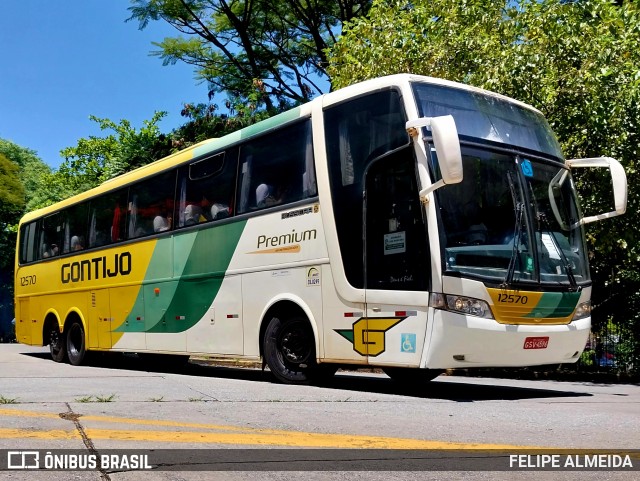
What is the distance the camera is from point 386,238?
8.71 m

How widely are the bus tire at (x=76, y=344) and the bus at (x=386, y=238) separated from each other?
13.3 feet

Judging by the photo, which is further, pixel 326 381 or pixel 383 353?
pixel 326 381

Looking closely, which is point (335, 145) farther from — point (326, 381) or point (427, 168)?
point (326, 381)

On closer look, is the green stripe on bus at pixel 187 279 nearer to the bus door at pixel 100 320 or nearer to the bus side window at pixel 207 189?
the bus side window at pixel 207 189

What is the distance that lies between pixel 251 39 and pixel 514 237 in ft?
72.7

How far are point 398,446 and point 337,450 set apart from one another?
0.49 m

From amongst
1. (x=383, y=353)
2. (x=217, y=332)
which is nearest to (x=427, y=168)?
(x=383, y=353)

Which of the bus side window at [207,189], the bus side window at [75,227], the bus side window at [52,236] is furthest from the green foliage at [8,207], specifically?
the bus side window at [207,189]

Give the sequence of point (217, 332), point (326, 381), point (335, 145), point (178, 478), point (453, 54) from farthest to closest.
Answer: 1. point (453, 54)
2. point (217, 332)
3. point (326, 381)
4. point (335, 145)
5. point (178, 478)

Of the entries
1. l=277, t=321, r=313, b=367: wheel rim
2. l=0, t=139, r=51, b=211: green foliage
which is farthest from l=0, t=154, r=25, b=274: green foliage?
l=277, t=321, r=313, b=367: wheel rim

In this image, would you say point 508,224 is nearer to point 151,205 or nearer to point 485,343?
point 485,343

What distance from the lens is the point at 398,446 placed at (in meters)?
5.49

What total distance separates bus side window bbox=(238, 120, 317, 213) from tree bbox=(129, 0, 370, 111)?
16763mm

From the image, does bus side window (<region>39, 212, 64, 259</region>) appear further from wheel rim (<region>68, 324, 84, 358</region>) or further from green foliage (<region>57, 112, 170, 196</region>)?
green foliage (<region>57, 112, 170, 196</region>)
